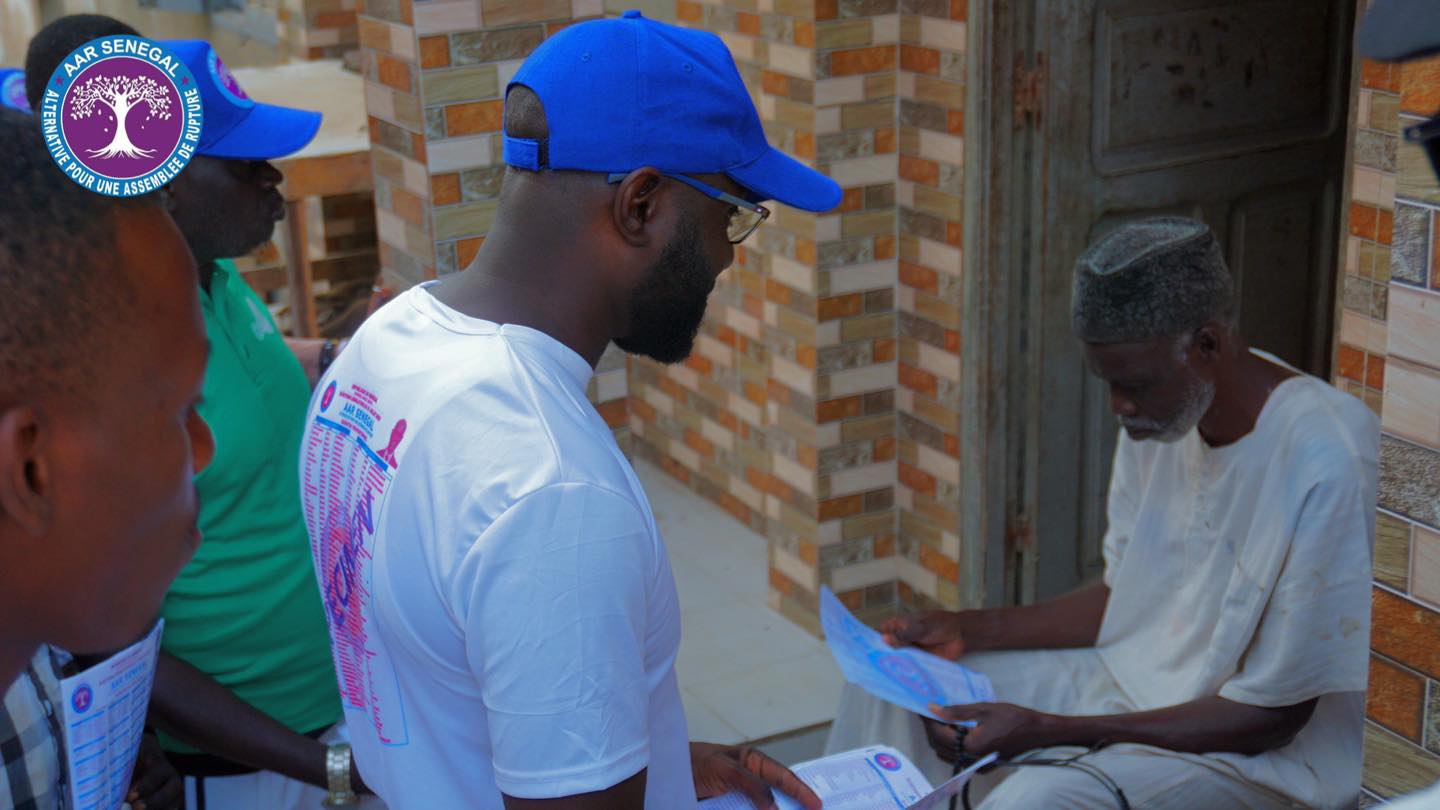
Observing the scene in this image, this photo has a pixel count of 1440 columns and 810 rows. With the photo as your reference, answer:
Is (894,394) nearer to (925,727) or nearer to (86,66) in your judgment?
(925,727)

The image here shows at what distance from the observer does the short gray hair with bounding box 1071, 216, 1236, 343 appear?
2.94 metres

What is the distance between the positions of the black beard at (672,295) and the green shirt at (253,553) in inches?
37.2

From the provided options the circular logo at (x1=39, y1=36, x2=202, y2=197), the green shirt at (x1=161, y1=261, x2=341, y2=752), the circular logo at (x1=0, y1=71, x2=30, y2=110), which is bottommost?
the green shirt at (x1=161, y1=261, x2=341, y2=752)

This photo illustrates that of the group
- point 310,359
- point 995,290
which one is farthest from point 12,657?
point 995,290

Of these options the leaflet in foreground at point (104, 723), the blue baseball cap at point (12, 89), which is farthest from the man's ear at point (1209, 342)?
the blue baseball cap at point (12, 89)

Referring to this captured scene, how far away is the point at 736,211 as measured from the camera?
6.32ft

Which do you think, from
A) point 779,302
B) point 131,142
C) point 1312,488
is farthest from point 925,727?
point 131,142

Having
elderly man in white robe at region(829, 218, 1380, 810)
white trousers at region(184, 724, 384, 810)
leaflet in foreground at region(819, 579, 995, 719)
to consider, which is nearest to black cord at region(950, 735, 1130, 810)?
elderly man in white robe at region(829, 218, 1380, 810)

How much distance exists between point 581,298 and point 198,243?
3.52 ft

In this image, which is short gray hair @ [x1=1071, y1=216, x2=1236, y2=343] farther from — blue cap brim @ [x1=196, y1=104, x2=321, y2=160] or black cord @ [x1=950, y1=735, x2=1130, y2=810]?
blue cap brim @ [x1=196, y1=104, x2=321, y2=160]

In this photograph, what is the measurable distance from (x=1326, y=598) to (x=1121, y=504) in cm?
63

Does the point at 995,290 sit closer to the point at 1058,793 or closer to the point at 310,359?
the point at 1058,793

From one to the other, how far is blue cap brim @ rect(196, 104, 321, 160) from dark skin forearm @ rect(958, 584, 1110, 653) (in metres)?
1.71

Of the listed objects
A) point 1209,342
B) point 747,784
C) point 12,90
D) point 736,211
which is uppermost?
point 12,90
